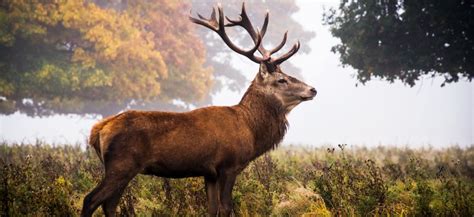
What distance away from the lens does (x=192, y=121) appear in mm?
5707

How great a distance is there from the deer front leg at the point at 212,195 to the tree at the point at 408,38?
28.2 ft

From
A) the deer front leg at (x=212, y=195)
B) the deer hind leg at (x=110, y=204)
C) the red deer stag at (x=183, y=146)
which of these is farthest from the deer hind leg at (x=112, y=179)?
the deer front leg at (x=212, y=195)

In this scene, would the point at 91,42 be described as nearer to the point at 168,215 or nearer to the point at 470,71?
the point at 470,71

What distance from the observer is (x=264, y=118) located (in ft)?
21.7

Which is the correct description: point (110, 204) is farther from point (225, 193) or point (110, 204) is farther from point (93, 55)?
point (93, 55)

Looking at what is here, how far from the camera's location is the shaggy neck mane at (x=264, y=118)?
6.41 metres

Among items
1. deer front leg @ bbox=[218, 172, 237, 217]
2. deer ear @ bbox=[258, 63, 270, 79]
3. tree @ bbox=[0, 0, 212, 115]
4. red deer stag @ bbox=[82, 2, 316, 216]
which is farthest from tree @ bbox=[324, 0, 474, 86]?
tree @ bbox=[0, 0, 212, 115]

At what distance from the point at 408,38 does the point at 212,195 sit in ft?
30.8

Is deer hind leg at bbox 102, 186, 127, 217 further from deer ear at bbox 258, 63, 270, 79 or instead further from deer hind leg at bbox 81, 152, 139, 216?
deer ear at bbox 258, 63, 270, 79

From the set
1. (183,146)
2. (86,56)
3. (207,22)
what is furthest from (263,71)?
(86,56)

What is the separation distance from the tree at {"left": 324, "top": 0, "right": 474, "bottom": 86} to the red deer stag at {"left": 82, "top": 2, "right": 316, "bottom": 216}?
749 cm

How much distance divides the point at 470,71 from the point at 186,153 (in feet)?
32.1

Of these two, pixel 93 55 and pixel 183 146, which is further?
pixel 93 55

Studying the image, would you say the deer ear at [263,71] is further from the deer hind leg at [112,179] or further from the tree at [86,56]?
the tree at [86,56]
